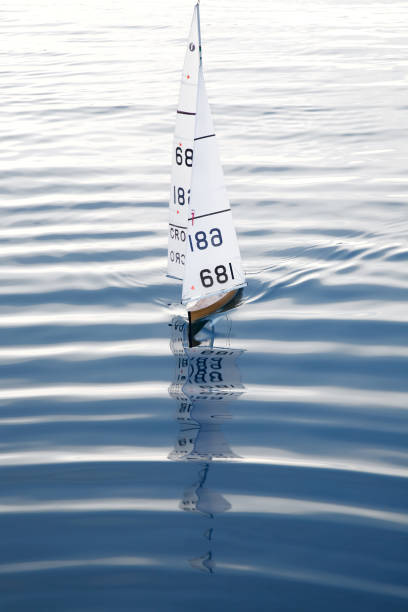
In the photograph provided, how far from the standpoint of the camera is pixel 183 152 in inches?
592

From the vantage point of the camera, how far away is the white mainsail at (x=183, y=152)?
555 inches

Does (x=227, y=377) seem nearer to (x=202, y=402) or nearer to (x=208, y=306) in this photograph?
(x=202, y=402)

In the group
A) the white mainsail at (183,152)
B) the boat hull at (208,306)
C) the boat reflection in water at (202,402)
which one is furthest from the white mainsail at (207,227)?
the boat reflection in water at (202,402)

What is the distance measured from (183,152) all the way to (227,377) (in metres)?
4.45

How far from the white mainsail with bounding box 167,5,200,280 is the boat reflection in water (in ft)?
4.70

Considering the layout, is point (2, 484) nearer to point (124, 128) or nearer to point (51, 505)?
point (51, 505)

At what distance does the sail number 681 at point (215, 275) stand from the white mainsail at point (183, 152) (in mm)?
1197

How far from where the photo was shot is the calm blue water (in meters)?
8.98

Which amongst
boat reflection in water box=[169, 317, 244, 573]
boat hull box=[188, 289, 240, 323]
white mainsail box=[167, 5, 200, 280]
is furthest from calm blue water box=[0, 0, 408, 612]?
white mainsail box=[167, 5, 200, 280]

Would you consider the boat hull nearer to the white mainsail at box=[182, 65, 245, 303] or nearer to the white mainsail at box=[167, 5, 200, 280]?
the white mainsail at box=[182, 65, 245, 303]

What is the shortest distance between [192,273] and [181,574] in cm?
702

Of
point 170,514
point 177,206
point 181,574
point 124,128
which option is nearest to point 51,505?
point 170,514

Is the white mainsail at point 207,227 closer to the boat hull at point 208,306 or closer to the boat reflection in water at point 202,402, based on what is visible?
the boat hull at point 208,306

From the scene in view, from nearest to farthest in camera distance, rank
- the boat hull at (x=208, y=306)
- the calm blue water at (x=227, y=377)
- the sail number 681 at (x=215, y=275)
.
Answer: the calm blue water at (x=227, y=377) < the sail number 681 at (x=215, y=275) < the boat hull at (x=208, y=306)
